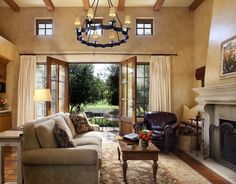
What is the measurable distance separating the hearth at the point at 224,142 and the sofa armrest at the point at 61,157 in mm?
2630

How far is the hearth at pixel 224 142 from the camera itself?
4414 millimetres

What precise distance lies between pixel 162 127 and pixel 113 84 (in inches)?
189

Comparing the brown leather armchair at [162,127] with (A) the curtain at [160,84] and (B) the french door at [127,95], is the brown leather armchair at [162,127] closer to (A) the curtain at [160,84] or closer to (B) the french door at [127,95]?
(B) the french door at [127,95]

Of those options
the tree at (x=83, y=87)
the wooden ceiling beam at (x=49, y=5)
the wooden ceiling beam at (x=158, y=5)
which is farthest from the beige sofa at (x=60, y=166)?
the tree at (x=83, y=87)

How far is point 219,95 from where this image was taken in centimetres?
452

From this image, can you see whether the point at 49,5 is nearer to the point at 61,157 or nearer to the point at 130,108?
the point at 130,108

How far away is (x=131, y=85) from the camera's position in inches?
276

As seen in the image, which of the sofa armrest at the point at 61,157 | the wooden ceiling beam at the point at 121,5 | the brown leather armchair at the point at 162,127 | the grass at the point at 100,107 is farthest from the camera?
the grass at the point at 100,107

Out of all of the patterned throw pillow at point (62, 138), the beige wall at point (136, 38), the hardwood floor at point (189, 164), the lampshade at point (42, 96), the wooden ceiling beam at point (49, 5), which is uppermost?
→ the wooden ceiling beam at point (49, 5)

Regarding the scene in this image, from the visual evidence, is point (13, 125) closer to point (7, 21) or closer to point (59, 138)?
point (7, 21)

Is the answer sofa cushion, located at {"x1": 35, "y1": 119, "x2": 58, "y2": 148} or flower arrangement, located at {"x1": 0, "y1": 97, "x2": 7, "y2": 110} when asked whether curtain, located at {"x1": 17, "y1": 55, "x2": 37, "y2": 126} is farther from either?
sofa cushion, located at {"x1": 35, "y1": 119, "x2": 58, "y2": 148}

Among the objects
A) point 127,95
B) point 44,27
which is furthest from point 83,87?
point 127,95

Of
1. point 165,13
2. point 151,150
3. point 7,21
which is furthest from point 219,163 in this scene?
point 7,21

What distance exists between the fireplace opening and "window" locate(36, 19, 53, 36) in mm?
5396
